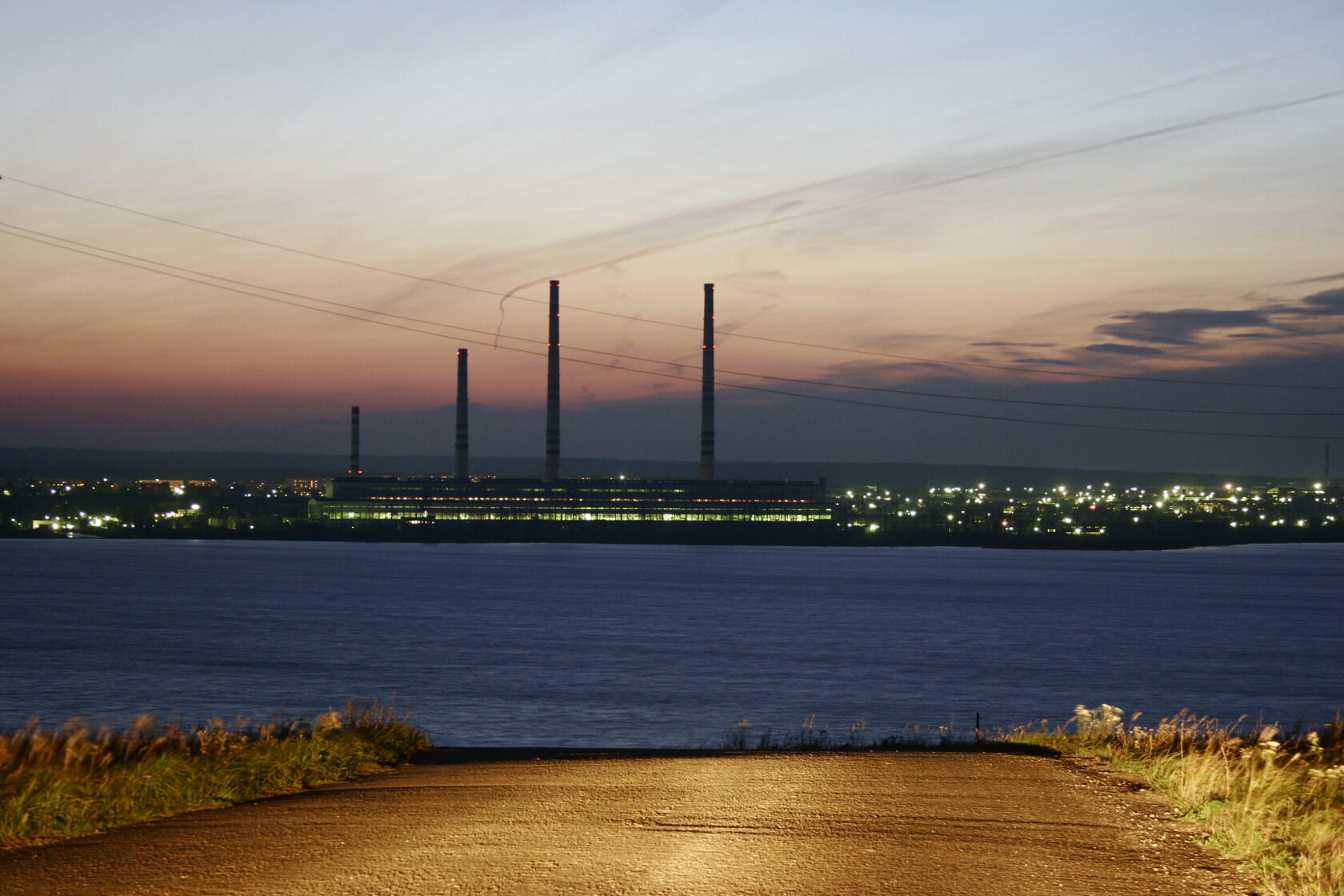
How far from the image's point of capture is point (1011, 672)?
184 ft

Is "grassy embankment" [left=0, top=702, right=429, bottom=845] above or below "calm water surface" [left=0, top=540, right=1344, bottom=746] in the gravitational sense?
above

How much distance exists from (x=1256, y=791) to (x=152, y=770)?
883 centimetres

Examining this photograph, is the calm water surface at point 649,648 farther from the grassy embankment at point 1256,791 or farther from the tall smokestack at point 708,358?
the tall smokestack at point 708,358

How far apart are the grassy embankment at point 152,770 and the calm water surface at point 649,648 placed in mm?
18808

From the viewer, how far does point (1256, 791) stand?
A: 32.1ft

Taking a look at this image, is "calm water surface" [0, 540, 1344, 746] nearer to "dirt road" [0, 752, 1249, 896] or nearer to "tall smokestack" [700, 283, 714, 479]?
"dirt road" [0, 752, 1249, 896]

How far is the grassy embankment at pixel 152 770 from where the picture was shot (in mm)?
8711

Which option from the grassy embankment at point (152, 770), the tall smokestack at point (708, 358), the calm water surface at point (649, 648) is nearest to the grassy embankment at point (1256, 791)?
the grassy embankment at point (152, 770)

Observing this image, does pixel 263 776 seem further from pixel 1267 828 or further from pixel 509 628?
pixel 509 628

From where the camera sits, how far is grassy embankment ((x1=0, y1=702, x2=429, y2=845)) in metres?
8.71

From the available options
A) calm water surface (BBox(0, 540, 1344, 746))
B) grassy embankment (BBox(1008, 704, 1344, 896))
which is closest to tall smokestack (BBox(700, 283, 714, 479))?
calm water surface (BBox(0, 540, 1344, 746))

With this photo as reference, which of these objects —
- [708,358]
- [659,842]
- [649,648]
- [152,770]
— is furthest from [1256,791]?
[708,358]

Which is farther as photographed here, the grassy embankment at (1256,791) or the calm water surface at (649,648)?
the calm water surface at (649,648)

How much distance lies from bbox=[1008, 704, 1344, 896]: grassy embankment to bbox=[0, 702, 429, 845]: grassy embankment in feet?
24.0
